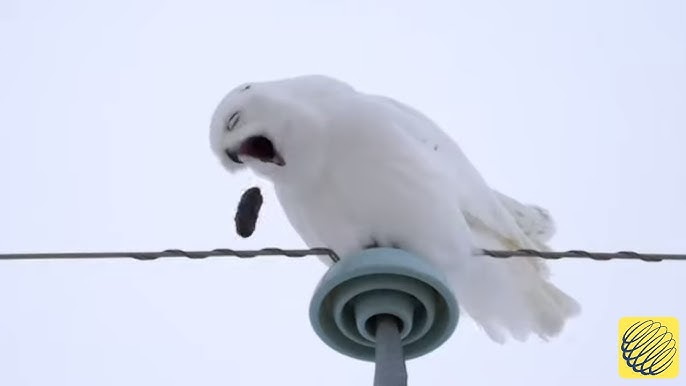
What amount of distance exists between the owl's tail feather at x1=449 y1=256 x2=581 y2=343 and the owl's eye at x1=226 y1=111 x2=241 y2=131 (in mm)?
742

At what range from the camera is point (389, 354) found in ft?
5.83

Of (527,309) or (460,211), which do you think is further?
(527,309)

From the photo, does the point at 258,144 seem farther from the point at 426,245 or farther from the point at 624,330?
the point at 624,330

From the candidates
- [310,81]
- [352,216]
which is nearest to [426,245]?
[352,216]

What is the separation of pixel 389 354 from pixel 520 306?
946 mm

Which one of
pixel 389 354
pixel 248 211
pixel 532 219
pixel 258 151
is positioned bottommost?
pixel 389 354

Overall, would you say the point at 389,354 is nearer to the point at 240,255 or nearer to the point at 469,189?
the point at 240,255

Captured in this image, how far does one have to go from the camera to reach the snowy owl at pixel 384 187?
7.40 ft

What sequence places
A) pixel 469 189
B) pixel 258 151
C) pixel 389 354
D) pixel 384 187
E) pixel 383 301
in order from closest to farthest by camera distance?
1. pixel 389 354
2. pixel 383 301
3. pixel 384 187
4. pixel 258 151
5. pixel 469 189

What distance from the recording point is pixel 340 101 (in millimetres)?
2471

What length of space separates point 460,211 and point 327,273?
61 centimetres

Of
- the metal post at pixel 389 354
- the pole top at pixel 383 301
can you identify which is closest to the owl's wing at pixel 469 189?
the pole top at pixel 383 301

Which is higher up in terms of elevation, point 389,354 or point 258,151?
point 258,151

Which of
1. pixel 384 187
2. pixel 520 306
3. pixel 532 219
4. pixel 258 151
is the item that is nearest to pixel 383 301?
pixel 384 187
